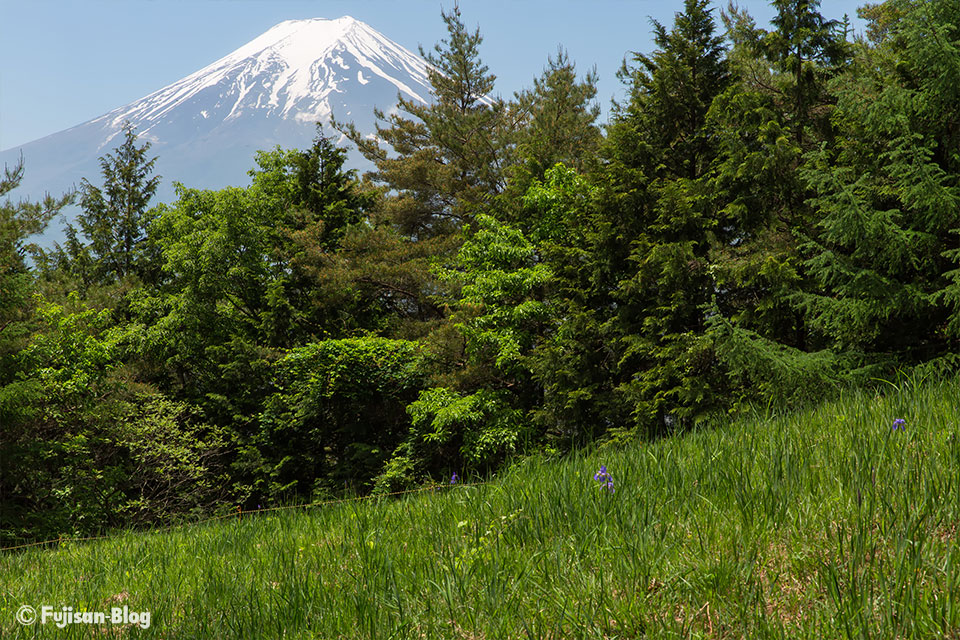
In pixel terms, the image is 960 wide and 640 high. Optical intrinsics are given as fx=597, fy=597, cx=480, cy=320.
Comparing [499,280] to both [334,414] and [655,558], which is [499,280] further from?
[655,558]

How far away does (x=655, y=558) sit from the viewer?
2.28 m

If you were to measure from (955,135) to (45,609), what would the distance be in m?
12.3

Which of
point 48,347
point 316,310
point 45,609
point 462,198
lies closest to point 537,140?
point 462,198

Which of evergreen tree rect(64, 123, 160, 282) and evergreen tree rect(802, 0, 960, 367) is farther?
evergreen tree rect(64, 123, 160, 282)

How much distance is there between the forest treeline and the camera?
951 centimetres

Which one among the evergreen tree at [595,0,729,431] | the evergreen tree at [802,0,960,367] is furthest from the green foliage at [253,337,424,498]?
the evergreen tree at [802,0,960,367]

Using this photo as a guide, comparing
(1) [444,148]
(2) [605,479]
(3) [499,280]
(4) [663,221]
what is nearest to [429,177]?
(1) [444,148]

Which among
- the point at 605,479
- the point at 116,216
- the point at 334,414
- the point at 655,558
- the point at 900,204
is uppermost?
the point at 116,216

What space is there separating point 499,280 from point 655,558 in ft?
52.3

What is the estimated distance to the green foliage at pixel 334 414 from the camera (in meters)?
24.4

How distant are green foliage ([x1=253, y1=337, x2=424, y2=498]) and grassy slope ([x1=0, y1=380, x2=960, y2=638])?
770 inches

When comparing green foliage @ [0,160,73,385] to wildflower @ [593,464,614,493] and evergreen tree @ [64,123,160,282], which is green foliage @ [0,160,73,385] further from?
wildflower @ [593,464,614,493]

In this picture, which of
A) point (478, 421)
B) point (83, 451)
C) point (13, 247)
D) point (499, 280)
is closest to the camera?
point (499, 280)

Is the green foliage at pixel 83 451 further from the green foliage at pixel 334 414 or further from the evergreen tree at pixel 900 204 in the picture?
the evergreen tree at pixel 900 204
